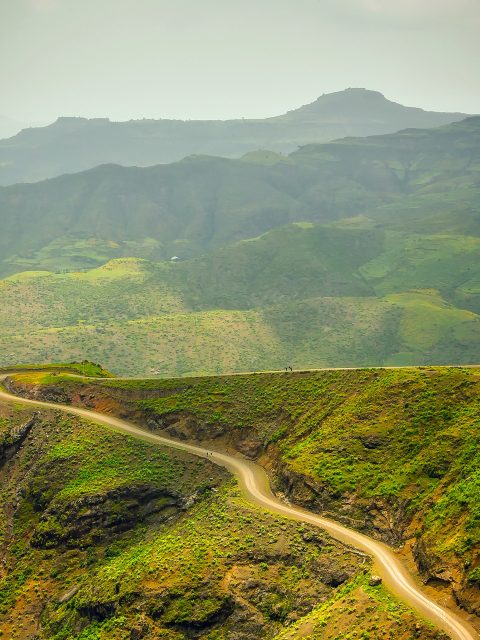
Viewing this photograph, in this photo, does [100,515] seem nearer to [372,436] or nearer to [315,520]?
[315,520]

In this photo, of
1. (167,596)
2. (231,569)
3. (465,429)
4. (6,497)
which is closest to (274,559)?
(231,569)

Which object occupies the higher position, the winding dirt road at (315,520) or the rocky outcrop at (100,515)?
the winding dirt road at (315,520)

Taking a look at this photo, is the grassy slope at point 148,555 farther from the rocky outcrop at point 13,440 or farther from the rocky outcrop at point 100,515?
the rocky outcrop at point 13,440

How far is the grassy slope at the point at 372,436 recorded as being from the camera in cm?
7344

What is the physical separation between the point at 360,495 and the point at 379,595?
1863cm

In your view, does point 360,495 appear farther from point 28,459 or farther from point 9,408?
point 9,408

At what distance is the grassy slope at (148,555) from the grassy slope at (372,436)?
6.34 meters

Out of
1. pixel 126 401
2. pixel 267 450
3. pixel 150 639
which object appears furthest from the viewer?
pixel 126 401

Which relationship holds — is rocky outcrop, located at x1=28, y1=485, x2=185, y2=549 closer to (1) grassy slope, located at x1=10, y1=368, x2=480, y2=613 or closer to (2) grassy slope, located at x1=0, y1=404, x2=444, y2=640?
(2) grassy slope, located at x1=0, y1=404, x2=444, y2=640

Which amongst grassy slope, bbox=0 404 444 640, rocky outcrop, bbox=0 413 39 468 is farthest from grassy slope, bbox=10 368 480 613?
rocky outcrop, bbox=0 413 39 468

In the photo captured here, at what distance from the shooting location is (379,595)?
6694 centimetres

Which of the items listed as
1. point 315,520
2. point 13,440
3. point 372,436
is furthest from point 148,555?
point 13,440

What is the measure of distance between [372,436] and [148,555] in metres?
27.4

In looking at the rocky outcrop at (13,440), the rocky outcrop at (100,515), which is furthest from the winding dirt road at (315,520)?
the rocky outcrop at (100,515)
